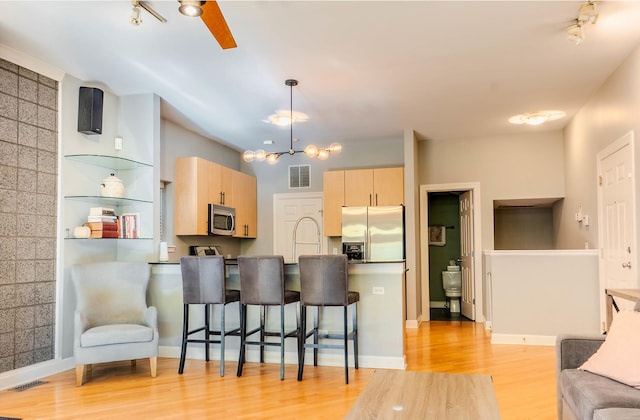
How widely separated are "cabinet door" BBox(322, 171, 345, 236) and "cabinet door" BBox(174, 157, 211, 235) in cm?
197

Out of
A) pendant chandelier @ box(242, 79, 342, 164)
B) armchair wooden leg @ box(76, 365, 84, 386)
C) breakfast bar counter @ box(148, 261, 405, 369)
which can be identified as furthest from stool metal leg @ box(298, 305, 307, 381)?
armchair wooden leg @ box(76, 365, 84, 386)

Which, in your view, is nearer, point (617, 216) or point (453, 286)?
point (617, 216)

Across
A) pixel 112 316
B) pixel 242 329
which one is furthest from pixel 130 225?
pixel 242 329

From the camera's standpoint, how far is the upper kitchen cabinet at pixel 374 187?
22.6 feet

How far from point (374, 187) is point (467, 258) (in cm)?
196

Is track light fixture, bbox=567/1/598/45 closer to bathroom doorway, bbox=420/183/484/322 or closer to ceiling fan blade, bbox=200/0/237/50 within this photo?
ceiling fan blade, bbox=200/0/237/50

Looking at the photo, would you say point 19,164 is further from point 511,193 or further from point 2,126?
point 511,193

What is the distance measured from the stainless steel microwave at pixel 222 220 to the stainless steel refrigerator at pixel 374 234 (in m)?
1.61

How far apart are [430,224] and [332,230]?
273 centimetres

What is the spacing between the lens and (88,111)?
459 centimetres

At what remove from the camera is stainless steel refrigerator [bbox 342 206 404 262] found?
6.68 metres

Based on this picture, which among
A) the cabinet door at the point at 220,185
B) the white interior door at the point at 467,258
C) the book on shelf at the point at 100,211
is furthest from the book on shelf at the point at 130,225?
the white interior door at the point at 467,258

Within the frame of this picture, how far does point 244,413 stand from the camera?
322cm

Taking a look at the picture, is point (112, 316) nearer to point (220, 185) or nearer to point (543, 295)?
point (220, 185)
